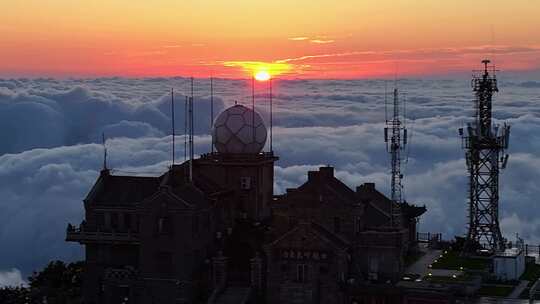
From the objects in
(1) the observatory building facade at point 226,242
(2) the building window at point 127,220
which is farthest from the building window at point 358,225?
(2) the building window at point 127,220

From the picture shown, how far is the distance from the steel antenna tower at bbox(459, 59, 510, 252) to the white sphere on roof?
14747 mm

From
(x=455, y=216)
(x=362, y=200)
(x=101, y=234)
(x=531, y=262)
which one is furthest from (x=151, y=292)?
(x=455, y=216)

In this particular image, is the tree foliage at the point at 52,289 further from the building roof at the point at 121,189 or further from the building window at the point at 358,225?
the building window at the point at 358,225

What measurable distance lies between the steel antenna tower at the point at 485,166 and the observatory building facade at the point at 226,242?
6024 millimetres

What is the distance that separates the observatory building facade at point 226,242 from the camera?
186 feet

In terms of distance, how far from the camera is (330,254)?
5597 cm

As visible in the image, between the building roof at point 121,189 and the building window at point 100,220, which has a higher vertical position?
the building roof at point 121,189

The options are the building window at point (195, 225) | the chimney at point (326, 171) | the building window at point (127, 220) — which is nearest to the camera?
the building window at point (195, 225)

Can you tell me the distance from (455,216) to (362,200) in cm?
7782

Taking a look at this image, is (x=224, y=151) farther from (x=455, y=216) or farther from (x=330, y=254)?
(x=455, y=216)

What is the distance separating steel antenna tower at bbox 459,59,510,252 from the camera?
6788 cm

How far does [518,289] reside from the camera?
5656 cm

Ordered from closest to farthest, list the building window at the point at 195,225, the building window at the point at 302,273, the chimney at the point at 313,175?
the building window at the point at 302,273
the building window at the point at 195,225
the chimney at the point at 313,175

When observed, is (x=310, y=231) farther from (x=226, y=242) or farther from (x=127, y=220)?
(x=127, y=220)
